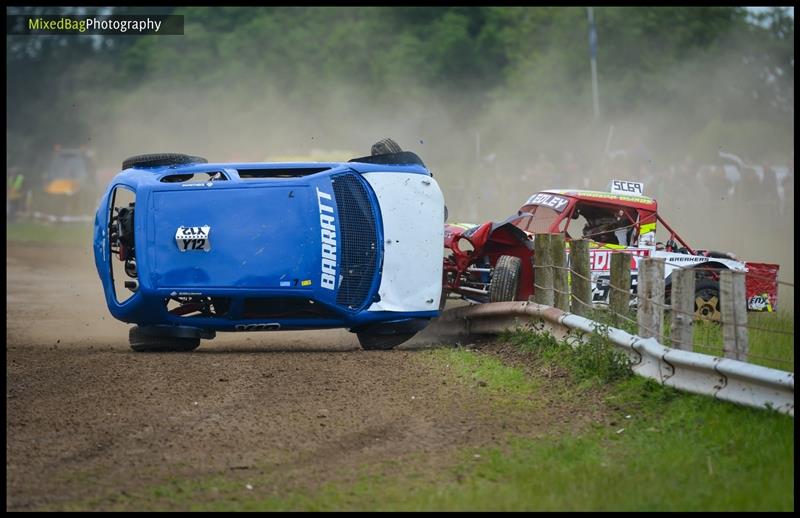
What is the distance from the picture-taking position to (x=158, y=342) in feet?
38.1

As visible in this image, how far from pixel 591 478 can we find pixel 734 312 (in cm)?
192

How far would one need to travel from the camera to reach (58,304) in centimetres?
1780

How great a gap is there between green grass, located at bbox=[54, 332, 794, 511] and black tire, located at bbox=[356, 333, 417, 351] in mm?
4206

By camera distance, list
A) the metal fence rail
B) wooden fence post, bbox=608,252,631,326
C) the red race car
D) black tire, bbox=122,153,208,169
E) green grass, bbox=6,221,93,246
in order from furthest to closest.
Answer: green grass, bbox=6,221,93,246 < the red race car < black tire, bbox=122,153,208,169 < wooden fence post, bbox=608,252,631,326 < the metal fence rail

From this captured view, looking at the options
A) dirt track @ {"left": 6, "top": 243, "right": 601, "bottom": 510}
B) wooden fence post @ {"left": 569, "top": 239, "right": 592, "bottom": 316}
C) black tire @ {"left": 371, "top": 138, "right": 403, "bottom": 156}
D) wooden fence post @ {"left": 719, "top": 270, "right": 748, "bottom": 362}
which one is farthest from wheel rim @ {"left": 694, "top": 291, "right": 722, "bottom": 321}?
wooden fence post @ {"left": 719, "top": 270, "right": 748, "bottom": 362}

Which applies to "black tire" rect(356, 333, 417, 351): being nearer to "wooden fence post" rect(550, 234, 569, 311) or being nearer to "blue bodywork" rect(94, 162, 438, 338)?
"blue bodywork" rect(94, 162, 438, 338)

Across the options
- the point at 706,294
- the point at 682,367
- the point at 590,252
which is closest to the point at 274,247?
the point at 590,252

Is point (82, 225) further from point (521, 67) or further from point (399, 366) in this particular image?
point (399, 366)

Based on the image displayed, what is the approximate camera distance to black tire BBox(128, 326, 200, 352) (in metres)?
11.6

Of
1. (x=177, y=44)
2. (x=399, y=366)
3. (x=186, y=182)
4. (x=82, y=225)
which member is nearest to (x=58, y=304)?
(x=186, y=182)

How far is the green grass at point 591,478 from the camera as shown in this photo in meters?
5.95

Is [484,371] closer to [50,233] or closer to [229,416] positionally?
[229,416]

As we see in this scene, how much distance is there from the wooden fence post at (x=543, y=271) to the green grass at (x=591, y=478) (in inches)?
148

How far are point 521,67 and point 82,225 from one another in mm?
16745
